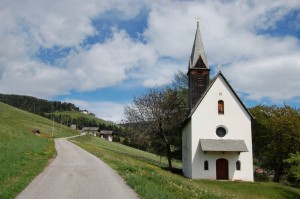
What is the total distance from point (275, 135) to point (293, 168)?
448 inches

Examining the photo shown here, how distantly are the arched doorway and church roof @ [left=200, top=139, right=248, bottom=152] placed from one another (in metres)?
1.88

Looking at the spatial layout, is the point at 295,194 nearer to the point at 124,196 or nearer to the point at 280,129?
the point at 280,129

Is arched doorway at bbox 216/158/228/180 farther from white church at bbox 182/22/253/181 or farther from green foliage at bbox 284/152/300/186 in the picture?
green foliage at bbox 284/152/300/186

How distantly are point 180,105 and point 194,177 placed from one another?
1221 centimetres

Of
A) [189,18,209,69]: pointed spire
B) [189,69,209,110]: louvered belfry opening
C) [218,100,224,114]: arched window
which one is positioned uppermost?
[189,18,209,69]: pointed spire

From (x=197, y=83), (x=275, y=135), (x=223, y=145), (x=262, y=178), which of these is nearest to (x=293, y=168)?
(x=223, y=145)

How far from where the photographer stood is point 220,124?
38562 millimetres

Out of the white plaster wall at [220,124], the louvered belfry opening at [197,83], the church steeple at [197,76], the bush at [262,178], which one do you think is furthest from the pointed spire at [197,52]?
the bush at [262,178]

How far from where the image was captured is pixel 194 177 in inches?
1491

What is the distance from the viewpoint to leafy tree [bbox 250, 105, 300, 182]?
4525 centimetres

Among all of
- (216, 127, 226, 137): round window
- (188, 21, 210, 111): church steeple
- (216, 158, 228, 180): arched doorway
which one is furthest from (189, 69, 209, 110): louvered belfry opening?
(216, 158, 228, 180): arched doorway

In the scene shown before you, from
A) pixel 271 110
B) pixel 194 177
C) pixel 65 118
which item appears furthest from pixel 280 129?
pixel 65 118

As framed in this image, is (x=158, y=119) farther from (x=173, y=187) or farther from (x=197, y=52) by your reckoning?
(x=173, y=187)

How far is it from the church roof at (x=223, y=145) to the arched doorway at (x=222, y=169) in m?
1.88
